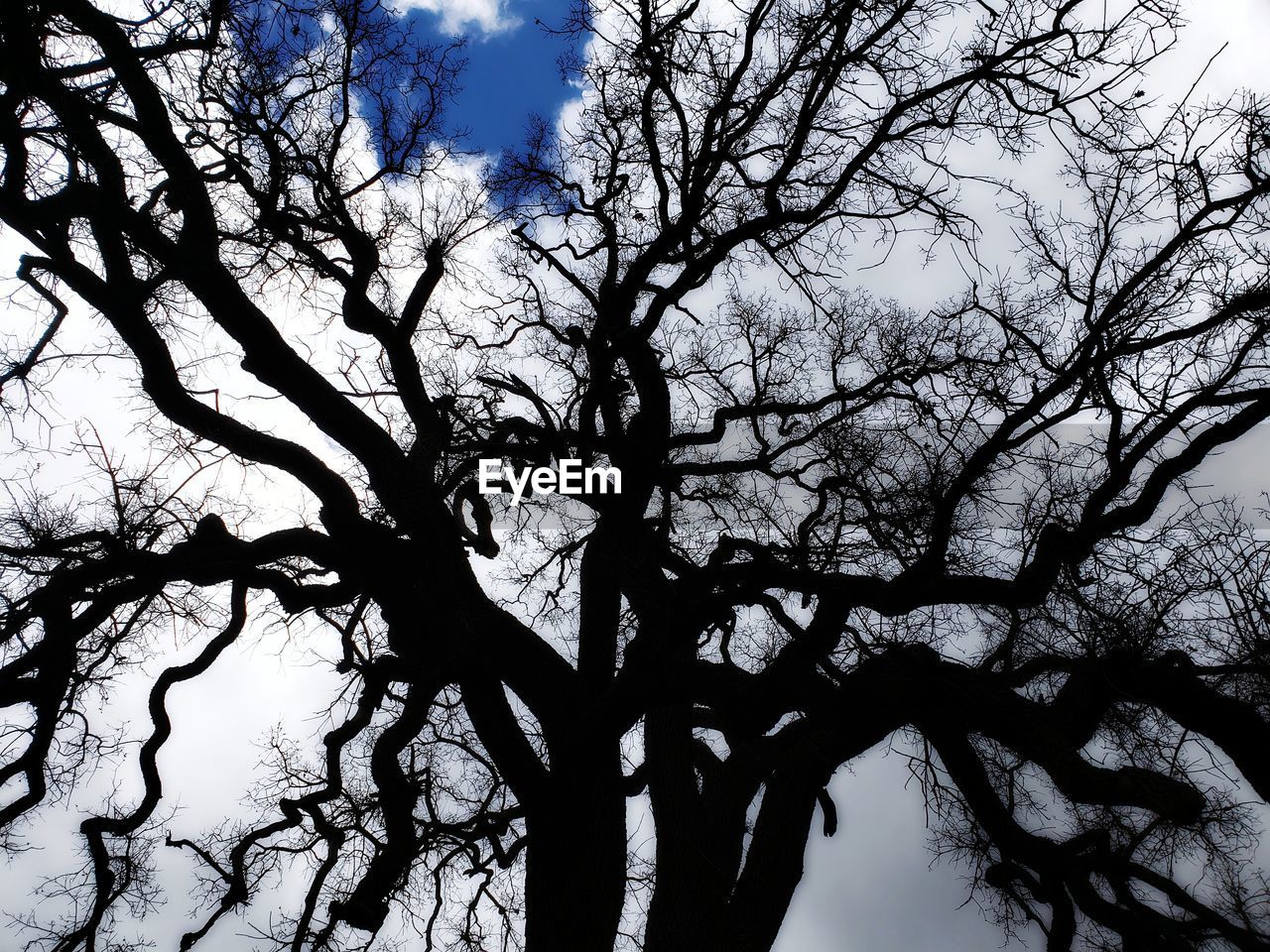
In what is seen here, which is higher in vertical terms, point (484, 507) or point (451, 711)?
A: point (484, 507)

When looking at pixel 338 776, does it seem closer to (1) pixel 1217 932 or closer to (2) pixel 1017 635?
(2) pixel 1017 635

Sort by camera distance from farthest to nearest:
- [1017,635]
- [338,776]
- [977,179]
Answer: [977,179]
[1017,635]
[338,776]

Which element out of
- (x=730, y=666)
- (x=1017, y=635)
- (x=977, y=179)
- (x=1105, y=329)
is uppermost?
(x=977, y=179)

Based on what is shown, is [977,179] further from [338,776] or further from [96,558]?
[96,558]

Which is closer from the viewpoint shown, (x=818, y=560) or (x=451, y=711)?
(x=818, y=560)

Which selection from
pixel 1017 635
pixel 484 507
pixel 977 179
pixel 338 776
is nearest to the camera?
pixel 338 776

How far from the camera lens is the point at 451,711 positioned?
5.74 m

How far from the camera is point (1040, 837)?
4371 millimetres

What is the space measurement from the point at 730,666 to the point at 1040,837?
1.83m

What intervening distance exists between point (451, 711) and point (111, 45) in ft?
14.1

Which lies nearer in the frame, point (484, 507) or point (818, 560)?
point (818, 560)

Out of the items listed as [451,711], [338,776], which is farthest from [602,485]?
[338,776]

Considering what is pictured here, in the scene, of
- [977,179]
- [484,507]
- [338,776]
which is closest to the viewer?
[338,776]

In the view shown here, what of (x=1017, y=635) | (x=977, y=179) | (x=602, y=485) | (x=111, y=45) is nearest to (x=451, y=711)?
(x=602, y=485)
